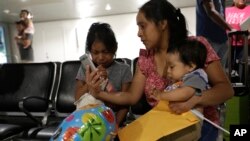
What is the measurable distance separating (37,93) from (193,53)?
1567 mm

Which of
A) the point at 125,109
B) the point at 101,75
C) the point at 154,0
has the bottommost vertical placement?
the point at 125,109

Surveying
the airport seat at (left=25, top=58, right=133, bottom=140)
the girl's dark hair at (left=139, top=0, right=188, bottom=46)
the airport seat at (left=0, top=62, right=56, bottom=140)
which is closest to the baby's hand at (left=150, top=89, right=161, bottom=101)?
the girl's dark hair at (left=139, top=0, right=188, bottom=46)

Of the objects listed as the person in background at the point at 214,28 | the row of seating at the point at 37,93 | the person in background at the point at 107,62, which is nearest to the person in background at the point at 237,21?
the person in background at the point at 214,28

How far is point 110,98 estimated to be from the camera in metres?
1.31

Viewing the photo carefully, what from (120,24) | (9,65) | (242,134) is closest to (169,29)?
(242,134)

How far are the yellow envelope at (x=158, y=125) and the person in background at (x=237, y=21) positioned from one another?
173cm

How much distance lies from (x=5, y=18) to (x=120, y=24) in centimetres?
410

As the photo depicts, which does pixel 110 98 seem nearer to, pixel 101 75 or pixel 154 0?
pixel 101 75

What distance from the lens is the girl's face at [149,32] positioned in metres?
1.19

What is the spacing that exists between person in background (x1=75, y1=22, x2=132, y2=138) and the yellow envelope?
39 centimetres

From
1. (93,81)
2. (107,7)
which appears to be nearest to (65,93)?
(93,81)

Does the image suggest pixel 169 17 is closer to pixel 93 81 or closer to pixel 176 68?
pixel 176 68

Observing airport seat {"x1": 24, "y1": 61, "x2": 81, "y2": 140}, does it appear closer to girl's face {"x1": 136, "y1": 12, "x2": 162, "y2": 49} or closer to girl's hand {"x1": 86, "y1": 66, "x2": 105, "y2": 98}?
girl's hand {"x1": 86, "y1": 66, "x2": 105, "y2": 98}

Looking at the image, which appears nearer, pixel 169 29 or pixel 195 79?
pixel 195 79
